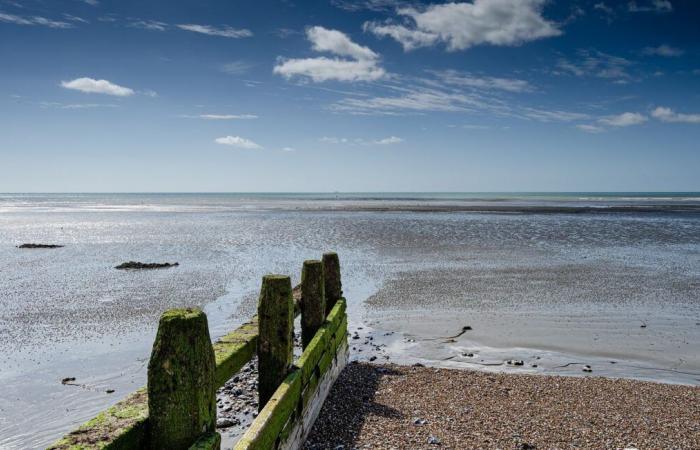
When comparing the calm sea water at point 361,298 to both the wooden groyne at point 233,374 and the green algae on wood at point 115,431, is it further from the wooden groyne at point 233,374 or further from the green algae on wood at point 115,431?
the green algae on wood at point 115,431

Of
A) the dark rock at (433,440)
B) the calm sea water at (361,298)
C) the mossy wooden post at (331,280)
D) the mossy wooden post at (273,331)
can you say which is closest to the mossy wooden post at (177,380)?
the mossy wooden post at (273,331)

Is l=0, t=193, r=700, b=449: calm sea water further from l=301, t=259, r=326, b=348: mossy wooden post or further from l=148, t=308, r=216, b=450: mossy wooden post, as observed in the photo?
l=148, t=308, r=216, b=450: mossy wooden post

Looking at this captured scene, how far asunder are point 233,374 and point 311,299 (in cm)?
228

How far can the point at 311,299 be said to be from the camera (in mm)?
6613

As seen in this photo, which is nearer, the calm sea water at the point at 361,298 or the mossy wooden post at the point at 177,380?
the mossy wooden post at the point at 177,380

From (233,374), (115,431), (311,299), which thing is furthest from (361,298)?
(115,431)

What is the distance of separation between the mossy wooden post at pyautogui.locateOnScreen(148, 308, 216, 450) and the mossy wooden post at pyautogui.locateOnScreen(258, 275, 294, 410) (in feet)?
5.74

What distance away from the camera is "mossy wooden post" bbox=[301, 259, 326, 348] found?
260 inches

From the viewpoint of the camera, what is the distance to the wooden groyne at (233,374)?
117 inches

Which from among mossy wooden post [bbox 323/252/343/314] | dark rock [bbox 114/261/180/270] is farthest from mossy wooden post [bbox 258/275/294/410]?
dark rock [bbox 114/261/180/270]

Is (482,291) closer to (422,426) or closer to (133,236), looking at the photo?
(422,426)

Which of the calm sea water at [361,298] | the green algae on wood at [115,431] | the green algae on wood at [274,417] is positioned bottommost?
the calm sea water at [361,298]

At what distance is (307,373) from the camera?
221 inches

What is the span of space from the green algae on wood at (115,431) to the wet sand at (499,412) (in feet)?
9.69
